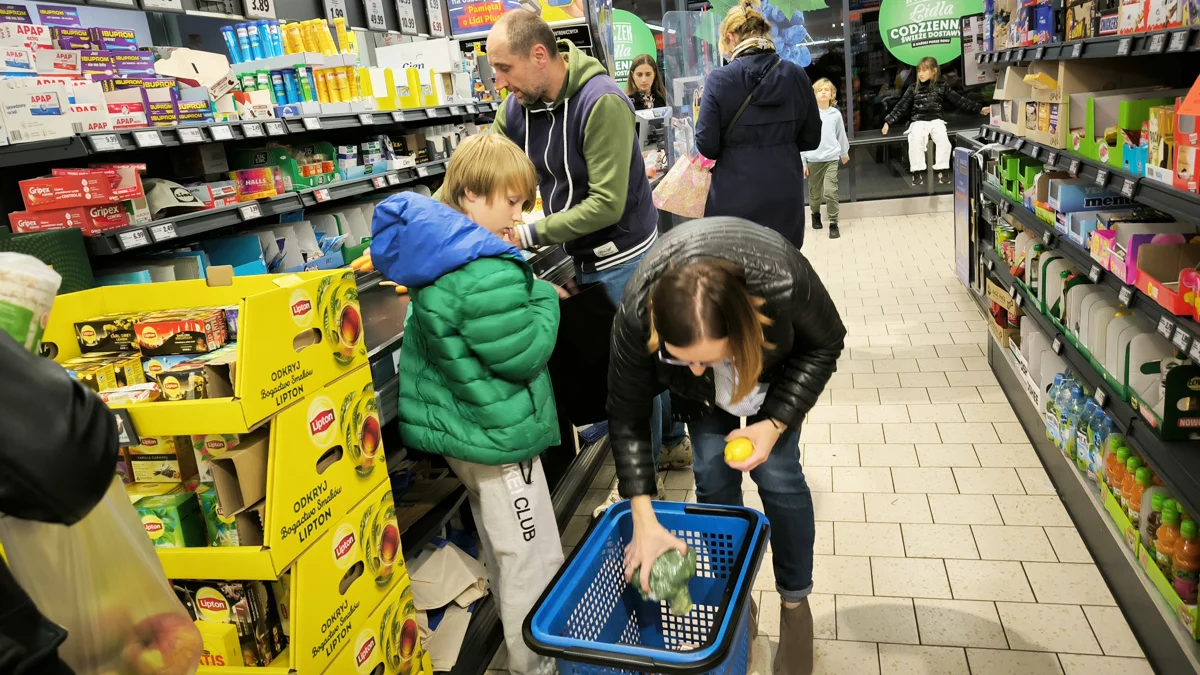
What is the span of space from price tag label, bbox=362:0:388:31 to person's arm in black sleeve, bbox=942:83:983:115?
7065mm

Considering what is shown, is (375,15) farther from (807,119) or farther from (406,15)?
(807,119)

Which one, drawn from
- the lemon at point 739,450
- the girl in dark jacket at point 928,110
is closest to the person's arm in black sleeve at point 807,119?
the lemon at point 739,450

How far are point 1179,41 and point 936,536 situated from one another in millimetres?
1763

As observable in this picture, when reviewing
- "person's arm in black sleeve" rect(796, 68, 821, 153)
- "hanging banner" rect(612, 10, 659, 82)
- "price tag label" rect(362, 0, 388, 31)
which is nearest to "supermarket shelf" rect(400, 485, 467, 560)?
"person's arm in black sleeve" rect(796, 68, 821, 153)

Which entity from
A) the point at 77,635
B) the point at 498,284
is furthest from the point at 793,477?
the point at 77,635

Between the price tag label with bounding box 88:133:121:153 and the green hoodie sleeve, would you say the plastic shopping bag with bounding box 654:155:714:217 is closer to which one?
the green hoodie sleeve

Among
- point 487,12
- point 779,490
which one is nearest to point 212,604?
point 779,490

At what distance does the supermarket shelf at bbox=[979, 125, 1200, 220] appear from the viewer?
2.03 m

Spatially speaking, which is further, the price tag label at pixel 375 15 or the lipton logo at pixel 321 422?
the price tag label at pixel 375 15

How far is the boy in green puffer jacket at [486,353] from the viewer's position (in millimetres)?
2016

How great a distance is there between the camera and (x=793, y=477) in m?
2.12

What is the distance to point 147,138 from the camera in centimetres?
247

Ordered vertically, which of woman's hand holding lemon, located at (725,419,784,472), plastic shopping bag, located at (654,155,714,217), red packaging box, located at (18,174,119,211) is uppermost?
red packaging box, located at (18,174,119,211)

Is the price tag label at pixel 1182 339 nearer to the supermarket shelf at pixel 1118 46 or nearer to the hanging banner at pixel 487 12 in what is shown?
the supermarket shelf at pixel 1118 46
